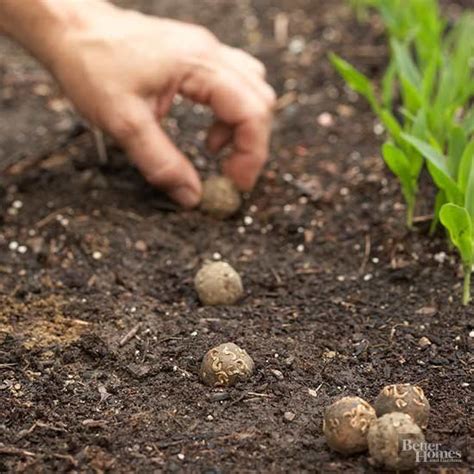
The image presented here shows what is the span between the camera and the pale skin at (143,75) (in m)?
2.22

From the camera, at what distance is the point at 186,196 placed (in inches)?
94.3

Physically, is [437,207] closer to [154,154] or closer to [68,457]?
[154,154]

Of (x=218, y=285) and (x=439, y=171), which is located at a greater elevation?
(x=439, y=171)

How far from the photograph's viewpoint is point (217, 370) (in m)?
1.68

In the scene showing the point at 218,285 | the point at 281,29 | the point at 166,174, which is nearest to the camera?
the point at 218,285

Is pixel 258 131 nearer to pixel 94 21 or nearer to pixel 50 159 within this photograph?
pixel 94 21

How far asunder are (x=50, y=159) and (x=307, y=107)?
0.90 m

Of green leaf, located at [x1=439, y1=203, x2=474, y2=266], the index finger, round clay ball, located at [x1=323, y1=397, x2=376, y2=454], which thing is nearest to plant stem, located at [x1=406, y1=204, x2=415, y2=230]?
green leaf, located at [x1=439, y1=203, x2=474, y2=266]

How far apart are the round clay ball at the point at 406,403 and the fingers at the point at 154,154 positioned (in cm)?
99

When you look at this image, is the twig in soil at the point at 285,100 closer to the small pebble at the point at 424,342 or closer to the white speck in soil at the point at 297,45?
the white speck in soil at the point at 297,45

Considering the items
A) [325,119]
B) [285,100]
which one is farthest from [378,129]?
[285,100]

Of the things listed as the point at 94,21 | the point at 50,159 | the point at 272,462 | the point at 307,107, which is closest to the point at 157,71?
the point at 94,21

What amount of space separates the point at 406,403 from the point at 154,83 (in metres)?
1.13

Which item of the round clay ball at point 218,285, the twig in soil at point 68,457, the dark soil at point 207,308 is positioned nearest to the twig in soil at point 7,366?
the dark soil at point 207,308
